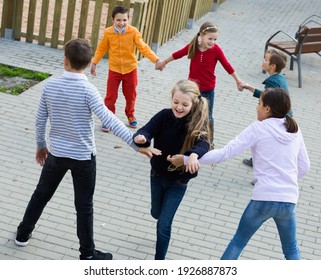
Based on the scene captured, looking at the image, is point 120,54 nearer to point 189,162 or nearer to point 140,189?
point 140,189

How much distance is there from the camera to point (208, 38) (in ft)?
26.5

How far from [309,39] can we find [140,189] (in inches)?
255

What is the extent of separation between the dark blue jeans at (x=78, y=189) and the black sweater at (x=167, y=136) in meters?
0.50

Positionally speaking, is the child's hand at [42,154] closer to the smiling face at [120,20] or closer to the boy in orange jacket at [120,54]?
the boy in orange jacket at [120,54]

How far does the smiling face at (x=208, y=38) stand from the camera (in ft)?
26.4

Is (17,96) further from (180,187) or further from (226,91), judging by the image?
(180,187)

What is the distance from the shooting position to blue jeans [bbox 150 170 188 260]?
221 inches

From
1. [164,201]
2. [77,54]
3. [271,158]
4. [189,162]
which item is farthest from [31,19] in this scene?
[271,158]

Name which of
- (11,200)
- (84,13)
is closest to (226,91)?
(84,13)

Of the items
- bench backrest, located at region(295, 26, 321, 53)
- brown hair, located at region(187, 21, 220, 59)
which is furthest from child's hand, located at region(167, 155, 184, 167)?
bench backrest, located at region(295, 26, 321, 53)

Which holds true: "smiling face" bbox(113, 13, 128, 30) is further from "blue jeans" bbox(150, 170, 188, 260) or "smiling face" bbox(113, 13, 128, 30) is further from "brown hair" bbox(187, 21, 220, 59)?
"blue jeans" bbox(150, 170, 188, 260)

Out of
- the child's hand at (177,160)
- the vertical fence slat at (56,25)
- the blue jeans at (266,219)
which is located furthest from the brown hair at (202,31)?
the vertical fence slat at (56,25)

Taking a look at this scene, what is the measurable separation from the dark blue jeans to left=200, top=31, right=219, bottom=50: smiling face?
2.86 m
